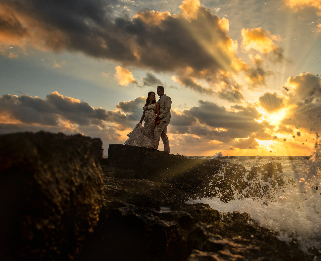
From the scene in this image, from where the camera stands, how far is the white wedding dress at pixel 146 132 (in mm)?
7992

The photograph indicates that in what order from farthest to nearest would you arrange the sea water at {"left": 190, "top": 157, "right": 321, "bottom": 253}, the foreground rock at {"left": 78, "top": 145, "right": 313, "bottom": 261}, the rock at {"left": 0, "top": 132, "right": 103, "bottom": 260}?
the sea water at {"left": 190, "top": 157, "right": 321, "bottom": 253}, the foreground rock at {"left": 78, "top": 145, "right": 313, "bottom": 261}, the rock at {"left": 0, "top": 132, "right": 103, "bottom": 260}

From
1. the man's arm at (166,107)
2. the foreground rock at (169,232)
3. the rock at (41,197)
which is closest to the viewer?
the rock at (41,197)

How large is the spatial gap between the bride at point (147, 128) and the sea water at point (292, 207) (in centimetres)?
349

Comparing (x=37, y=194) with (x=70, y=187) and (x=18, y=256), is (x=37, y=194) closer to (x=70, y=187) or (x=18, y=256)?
(x=70, y=187)

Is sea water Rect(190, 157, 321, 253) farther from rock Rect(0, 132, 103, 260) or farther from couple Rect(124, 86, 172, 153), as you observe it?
couple Rect(124, 86, 172, 153)

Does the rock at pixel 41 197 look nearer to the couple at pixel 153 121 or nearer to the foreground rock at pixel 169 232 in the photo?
the foreground rock at pixel 169 232

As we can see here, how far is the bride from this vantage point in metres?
7.99

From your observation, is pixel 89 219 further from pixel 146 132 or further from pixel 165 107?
pixel 165 107

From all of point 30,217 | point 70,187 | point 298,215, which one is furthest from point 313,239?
point 30,217

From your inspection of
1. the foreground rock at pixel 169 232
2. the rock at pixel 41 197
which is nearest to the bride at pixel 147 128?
the foreground rock at pixel 169 232

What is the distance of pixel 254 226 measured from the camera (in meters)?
3.59

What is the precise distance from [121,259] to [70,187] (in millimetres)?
1069

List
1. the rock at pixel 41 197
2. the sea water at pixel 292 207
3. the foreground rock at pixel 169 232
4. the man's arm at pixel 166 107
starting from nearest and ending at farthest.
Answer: the rock at pixel 41 197, the foreground rock at pixel 169 232, the sea water at pixel 292 207, the man's arm at pixel 166 107

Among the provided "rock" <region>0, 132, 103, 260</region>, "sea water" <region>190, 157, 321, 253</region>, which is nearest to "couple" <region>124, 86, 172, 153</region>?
"sea water" <region>190, 157, 321, 253</region>
